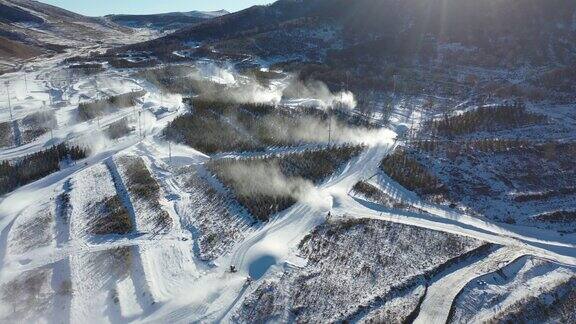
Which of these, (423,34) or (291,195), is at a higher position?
(423,34)

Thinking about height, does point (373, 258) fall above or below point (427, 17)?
below

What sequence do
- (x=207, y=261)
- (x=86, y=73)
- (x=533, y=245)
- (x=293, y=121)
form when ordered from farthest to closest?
(x=86, y=73) < (x=293, y=121) < (x=533, y=245) < (x=207, y=261)

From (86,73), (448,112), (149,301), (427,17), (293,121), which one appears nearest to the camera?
(149,301)

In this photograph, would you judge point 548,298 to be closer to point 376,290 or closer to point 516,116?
point 376,290

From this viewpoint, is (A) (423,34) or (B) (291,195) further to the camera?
(A) (423,34)

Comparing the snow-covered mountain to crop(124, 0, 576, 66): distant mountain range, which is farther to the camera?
crop(124, 0, 576, 66): distant mountain range

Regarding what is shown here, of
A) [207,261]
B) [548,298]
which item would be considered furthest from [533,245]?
[207,261]

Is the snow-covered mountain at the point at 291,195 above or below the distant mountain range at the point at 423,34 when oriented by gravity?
below

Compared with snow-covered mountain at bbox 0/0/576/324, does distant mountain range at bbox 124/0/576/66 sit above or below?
above

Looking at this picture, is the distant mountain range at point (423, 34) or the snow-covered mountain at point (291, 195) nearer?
the snow-covered mountain at point (291, 195)

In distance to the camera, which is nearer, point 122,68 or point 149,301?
point 149,301
